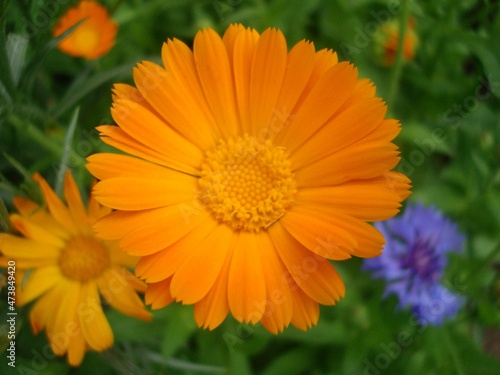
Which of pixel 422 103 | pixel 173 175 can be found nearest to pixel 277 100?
pixel 173 175

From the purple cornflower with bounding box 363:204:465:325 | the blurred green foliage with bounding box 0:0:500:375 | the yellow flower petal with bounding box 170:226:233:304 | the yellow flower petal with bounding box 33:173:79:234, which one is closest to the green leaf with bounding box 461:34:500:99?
the blurred green foliage with bounding box 0:0:500:375

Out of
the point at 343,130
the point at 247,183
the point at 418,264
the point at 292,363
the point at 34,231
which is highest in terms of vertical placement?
the point at 343,130

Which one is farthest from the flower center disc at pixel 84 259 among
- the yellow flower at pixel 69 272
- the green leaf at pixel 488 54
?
the green leaf at pixel 488 54

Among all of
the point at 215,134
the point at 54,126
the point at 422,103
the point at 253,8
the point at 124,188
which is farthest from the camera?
the point at 422,103

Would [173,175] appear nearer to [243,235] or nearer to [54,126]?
[243,235]

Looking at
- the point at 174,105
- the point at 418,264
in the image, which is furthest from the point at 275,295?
the point at 418,264

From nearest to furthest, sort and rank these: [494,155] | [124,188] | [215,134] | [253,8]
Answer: [124,188] → [215,134] → [494,155] → [253,8]

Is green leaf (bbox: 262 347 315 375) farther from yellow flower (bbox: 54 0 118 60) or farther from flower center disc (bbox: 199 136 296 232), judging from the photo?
yellow flower (bbox: 54 0 118 60)

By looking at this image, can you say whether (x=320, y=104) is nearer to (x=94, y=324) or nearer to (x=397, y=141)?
(x=94, y=324)
